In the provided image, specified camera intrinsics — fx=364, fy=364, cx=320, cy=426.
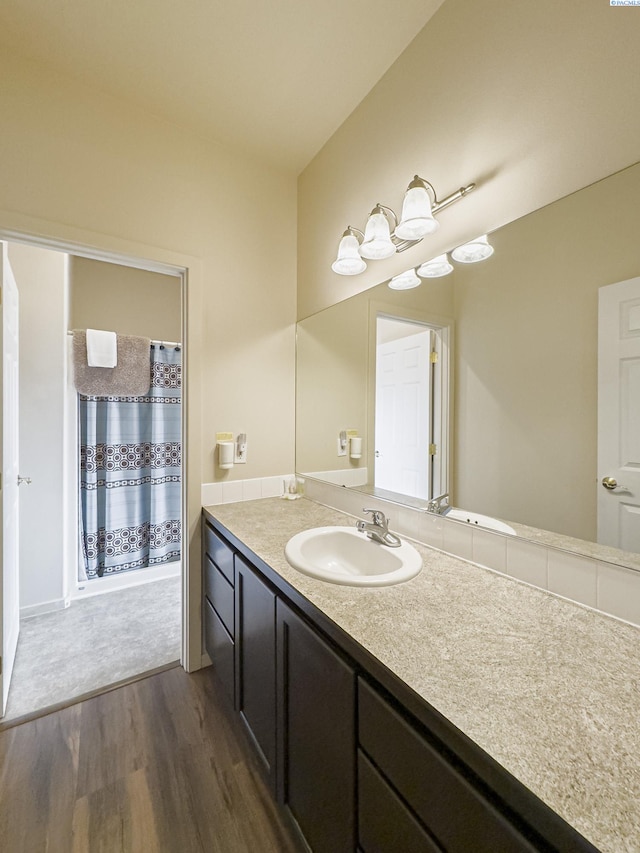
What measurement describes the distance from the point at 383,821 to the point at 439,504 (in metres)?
0.82

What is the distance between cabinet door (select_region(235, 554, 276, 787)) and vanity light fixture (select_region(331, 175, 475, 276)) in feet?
4.12

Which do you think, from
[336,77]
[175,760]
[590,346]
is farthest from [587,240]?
[175,760]

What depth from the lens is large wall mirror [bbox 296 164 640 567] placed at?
2.85 ft

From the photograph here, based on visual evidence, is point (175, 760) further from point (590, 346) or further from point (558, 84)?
point (558, 84)

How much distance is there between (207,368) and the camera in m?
1.87

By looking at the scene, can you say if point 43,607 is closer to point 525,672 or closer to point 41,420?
point 41,420

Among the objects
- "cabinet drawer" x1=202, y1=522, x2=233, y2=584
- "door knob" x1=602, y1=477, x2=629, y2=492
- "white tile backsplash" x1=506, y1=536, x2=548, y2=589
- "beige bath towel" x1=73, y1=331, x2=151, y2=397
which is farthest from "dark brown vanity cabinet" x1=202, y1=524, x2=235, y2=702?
"beige bath towel" x1=73, y1=331, x2=151, y2=397

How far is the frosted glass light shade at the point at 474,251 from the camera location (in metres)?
1.14

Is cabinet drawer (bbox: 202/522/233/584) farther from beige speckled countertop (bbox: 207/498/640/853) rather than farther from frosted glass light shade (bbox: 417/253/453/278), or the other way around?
frosted glass light shade (bbox: 417/253/453/278)

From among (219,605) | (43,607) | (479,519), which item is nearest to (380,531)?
(479,519)

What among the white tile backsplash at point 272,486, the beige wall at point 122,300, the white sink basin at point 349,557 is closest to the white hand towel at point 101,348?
the beige wall at point 122,300

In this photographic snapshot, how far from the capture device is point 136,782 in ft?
4.26

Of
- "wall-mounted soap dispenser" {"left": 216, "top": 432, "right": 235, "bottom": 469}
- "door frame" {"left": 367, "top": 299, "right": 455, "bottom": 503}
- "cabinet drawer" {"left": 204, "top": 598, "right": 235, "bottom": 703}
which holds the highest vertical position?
"door frame" {"left": 367, "top": 299, "right": 455, "bottom": 503}

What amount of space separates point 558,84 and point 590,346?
0.72 metres
